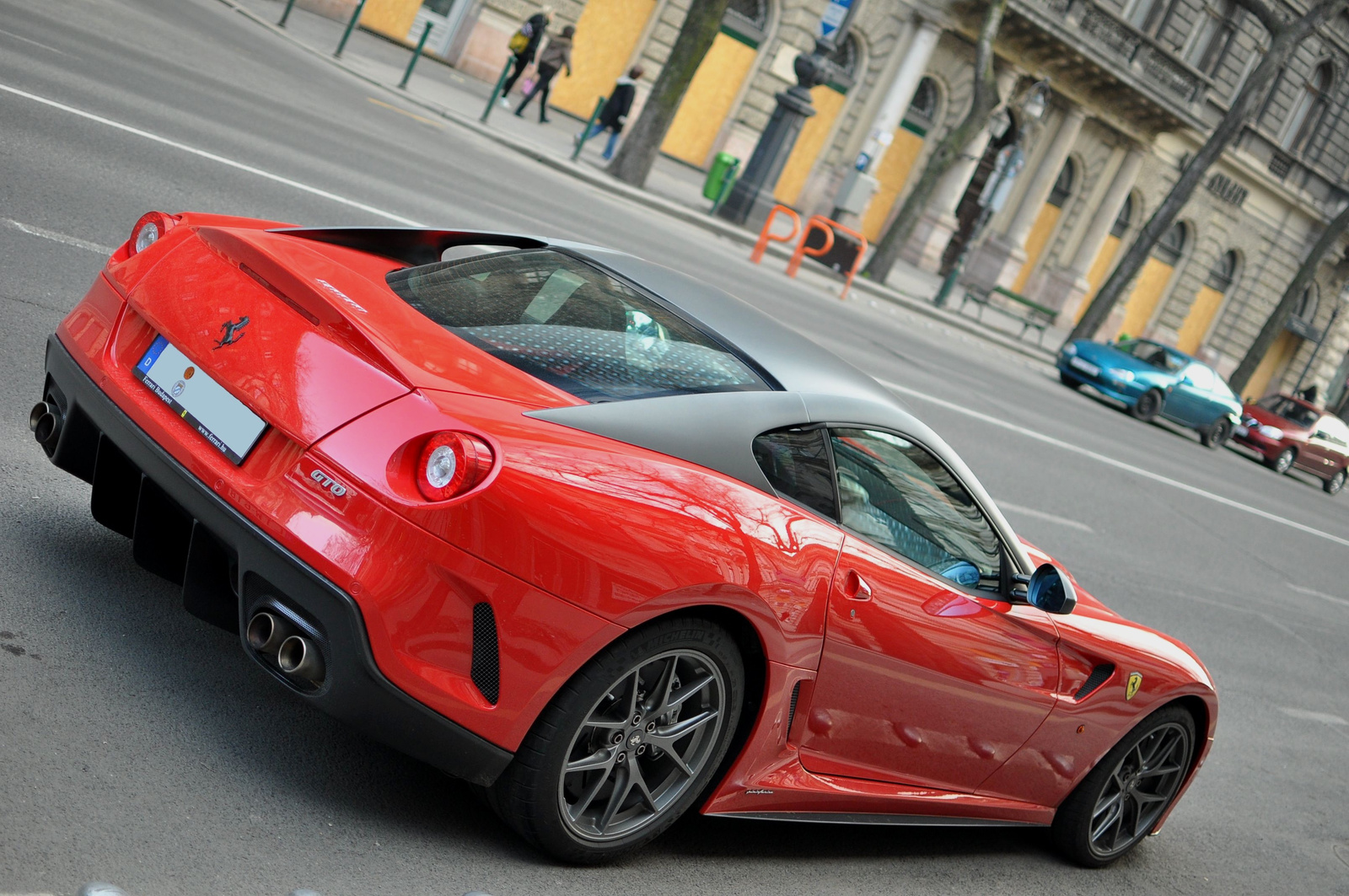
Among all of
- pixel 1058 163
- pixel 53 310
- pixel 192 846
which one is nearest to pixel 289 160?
pixel 53 310

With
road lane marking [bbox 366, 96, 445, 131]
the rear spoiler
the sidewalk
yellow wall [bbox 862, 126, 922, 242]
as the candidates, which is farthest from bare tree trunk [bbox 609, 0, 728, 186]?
the rear spoiler

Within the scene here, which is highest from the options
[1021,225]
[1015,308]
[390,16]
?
[1021,225]

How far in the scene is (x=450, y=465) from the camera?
2760mm

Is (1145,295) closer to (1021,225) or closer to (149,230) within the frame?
(1021,225)

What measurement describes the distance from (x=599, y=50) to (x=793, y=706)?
28586 millimetres

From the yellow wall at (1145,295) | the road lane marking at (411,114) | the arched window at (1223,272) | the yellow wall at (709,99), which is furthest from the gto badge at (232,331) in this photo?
the arched window at (1223,272)

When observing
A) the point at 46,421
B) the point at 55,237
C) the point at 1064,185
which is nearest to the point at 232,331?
the point at 46,421

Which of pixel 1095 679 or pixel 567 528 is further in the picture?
pixel 1095 679

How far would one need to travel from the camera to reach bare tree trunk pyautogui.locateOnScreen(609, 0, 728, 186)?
A: 20953mm

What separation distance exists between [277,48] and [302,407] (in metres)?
18.3

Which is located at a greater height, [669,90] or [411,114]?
[669,90]

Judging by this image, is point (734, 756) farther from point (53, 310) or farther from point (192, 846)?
point (53, 310)

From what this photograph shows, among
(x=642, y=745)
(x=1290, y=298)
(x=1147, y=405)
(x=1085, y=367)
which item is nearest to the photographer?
(x=642, y=745)

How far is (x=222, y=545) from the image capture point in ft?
9.64
